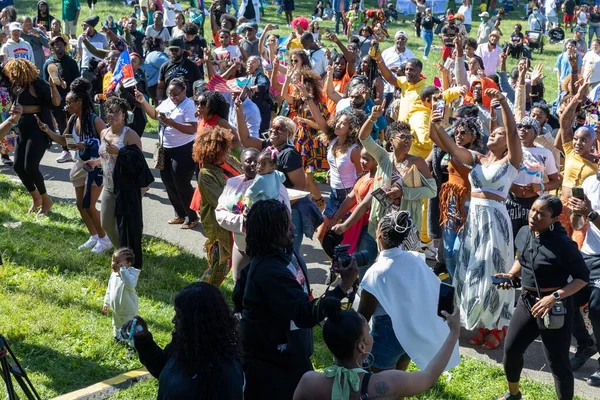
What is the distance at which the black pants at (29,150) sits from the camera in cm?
972

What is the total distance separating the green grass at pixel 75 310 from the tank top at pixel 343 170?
154 centimetres

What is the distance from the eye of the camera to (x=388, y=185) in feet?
23.1

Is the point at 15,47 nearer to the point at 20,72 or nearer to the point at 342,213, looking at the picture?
the point at 20,72

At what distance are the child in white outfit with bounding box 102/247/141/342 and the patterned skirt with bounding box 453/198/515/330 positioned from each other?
2.82m

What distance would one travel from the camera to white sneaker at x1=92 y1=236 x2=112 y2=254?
8.92 m

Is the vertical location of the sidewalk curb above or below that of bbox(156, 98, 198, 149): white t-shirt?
below

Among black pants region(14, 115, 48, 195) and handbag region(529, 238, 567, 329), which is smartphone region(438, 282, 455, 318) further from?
black pants region(14, 115, 48, 195)

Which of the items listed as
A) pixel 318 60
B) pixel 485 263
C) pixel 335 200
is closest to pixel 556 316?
pixel 485 263

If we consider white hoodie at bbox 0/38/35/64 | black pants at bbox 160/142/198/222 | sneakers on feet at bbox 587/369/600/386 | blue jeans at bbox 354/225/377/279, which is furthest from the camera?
white hoodie at bbox 0/38/35/64

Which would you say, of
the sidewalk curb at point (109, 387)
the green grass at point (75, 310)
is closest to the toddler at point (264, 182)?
the green grass at point (75, 310)

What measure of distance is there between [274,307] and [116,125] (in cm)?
433

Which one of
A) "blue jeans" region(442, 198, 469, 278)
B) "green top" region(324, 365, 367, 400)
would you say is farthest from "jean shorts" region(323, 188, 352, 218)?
"green top" region(324, 365, 367, 400)

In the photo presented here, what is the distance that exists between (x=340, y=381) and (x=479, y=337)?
12.1 feet

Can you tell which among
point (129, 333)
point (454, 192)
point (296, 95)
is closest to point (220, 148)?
point (454, 192)
